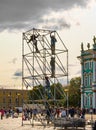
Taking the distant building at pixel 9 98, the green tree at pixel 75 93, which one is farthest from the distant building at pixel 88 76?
the distant building at pixel 9 98

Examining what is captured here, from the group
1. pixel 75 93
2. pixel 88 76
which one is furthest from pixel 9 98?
pixel 88 76

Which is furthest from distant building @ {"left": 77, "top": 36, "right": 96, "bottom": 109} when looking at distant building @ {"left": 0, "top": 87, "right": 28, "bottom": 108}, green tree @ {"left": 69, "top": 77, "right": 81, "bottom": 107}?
distant building @ {"left": 0, "top": 87, "right": 28, "bottom": 108}

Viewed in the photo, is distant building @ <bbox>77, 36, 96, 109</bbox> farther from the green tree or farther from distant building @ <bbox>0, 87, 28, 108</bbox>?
distant building @ <bbox>0, 87, 28, 108</bbox>

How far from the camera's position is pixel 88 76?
9038 centimetres

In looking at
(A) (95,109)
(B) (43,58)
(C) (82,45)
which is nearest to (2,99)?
(C) (82,45)

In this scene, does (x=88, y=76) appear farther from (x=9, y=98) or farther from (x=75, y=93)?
(x=9, y=98)

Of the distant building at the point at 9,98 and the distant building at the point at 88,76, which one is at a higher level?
the distant building at the point at 88,76

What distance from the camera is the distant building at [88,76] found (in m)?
87.4

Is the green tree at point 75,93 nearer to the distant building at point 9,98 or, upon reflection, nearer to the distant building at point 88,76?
the distant building at point 88,76

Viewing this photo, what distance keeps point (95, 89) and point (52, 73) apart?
50575 mm

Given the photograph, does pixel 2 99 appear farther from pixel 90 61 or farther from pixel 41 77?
pixel 41 77

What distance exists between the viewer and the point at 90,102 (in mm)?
88438

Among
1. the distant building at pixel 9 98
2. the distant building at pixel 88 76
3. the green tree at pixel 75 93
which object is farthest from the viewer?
the distant building at pixel 9 98

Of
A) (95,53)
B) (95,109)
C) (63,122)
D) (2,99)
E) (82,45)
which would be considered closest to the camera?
(63,122)
